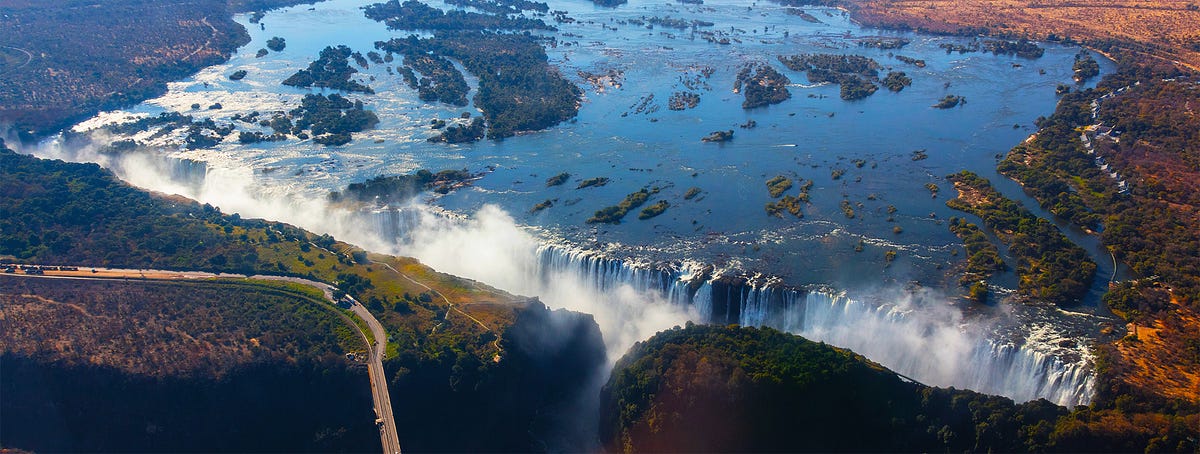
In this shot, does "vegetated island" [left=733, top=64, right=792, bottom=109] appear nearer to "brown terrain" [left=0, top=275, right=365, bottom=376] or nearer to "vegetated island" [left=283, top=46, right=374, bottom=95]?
"vegetated island" [left=283, top=46, right=374, bottom=95]

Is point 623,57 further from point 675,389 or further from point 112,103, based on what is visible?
point 675,389

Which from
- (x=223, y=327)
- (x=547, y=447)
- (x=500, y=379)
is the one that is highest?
(x=223, y=327)

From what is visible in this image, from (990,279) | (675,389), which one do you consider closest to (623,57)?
(990,279)

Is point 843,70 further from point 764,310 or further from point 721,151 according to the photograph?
point 764,310

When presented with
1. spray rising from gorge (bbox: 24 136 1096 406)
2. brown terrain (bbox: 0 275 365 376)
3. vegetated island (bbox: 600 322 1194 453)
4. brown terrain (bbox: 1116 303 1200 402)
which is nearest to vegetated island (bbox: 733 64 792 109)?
spray rising from gorge (bbox: 24 136 1096 406)

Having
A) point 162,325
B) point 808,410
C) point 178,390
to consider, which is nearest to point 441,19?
point 162,325
